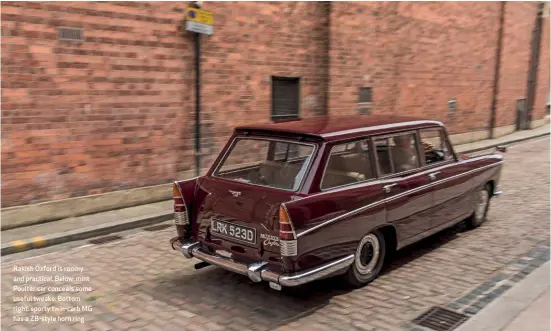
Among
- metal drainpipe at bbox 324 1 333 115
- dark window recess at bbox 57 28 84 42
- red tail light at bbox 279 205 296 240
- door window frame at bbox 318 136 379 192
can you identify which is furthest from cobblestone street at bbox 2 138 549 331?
metal drainpipe at bbox 324 1 333 115

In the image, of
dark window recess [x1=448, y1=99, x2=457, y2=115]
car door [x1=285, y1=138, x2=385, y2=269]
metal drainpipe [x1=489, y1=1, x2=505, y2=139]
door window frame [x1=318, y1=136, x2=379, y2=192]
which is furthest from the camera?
metal drainpipe [x1=489, y1=1, x2=505, y2=139]

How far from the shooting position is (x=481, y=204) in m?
6.57

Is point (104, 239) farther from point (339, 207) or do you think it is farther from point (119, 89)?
point (339, 207)

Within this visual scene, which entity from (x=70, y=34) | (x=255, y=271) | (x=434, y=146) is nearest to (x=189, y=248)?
(x=255, y=271)

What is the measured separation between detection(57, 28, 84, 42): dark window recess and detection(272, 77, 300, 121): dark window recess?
4.05 m

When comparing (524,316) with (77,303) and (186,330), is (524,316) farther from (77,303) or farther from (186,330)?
(77,303)

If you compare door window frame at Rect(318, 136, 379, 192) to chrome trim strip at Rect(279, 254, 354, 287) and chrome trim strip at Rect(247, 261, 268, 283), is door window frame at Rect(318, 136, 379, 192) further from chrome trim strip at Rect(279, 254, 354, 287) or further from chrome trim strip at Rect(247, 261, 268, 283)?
chrome trim strip at Rect(247, 261, 268, 283)

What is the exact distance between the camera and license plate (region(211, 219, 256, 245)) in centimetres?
409

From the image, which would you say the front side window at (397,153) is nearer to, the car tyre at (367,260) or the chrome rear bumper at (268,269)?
the car tyre at (367,260)

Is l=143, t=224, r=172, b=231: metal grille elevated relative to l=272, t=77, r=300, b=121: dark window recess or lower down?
lower down

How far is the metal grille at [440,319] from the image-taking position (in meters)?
3.84

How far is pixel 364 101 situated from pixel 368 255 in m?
7.71

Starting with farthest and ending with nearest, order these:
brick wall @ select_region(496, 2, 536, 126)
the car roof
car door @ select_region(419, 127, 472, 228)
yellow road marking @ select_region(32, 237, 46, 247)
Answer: brick wall @ select_region(496, 2, 536, 126) < yellow road marking @ select_region(32, 237, 46, 247) < car door @ select_region(419, 127, 472, 228) < the car roof

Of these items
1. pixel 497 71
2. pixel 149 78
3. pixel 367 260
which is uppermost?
pixel 497 71
